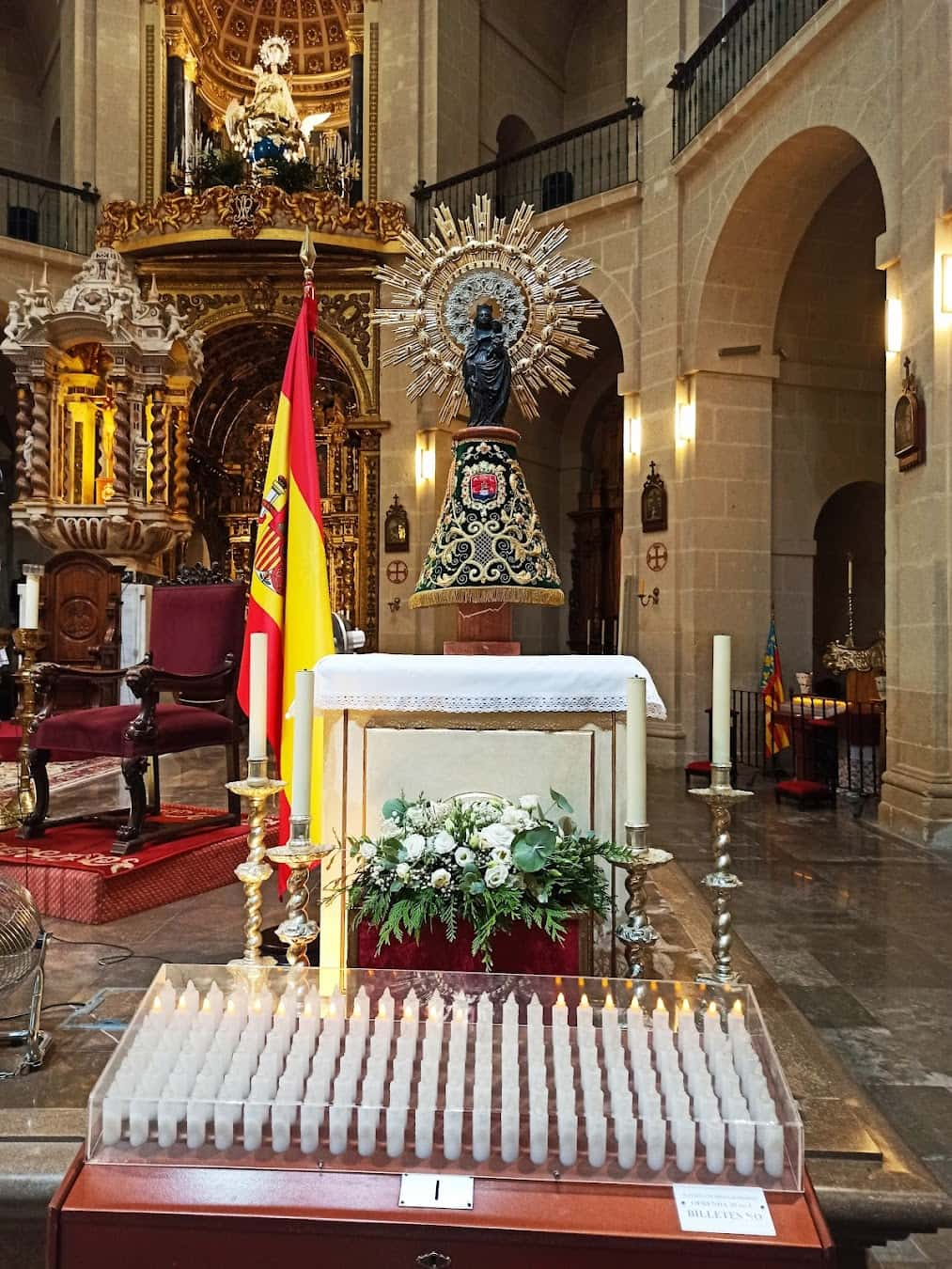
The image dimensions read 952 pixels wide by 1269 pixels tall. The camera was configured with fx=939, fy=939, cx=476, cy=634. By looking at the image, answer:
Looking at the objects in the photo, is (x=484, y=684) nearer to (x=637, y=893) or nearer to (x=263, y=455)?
(x=637, y=893)

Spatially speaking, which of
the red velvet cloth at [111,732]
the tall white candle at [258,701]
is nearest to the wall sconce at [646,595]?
the red velvet cloth at [111,732]

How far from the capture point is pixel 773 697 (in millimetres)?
7883

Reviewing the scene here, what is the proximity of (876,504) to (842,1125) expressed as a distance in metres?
9.49

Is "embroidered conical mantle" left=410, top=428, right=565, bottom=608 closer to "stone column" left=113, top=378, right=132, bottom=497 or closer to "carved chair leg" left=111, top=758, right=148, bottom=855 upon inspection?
"carved chair leg" left=111, top=758, right=148, bottom=855

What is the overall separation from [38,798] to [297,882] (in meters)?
2.91

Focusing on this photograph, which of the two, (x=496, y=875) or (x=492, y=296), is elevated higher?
(x=492, y=296)

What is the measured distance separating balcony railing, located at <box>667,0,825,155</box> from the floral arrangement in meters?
7.18

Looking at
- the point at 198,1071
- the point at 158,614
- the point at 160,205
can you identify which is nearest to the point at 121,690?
the point at 158,614

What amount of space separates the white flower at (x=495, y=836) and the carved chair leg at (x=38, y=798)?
111 inches

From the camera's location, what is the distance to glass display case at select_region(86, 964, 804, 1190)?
1.29 meters

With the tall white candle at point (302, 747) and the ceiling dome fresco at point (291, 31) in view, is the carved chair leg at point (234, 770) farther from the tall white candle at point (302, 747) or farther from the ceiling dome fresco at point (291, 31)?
the ceiling dome fresco at point (291, 31)

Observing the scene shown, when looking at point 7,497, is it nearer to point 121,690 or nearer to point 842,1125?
point 121,690

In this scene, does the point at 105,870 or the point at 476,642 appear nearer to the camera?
the point at 476,642

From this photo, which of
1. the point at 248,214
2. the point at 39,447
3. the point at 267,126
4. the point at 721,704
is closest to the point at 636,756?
the point at 721,704
